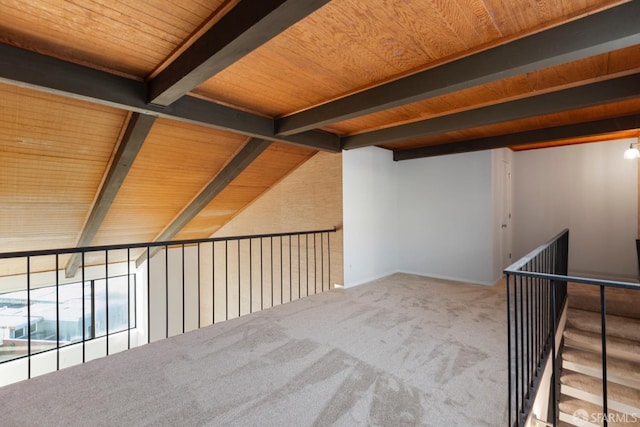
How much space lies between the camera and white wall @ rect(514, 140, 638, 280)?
186 inches

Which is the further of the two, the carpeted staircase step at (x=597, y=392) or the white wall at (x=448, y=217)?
the white wall at (x=448, y=217)

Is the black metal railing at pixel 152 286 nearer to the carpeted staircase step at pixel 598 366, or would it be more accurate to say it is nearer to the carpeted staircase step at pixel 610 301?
the carpeted staircase step at pixel 598 366

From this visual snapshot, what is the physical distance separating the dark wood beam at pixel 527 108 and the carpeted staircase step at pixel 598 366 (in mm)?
2686

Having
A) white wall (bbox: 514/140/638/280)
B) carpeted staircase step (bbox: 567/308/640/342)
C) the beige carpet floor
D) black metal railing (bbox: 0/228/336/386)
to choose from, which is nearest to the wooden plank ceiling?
white wall (bbox: 514/140/638/280)

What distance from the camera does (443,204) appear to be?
5281 mm

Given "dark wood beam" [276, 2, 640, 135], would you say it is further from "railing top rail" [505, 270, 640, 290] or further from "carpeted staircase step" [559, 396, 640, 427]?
"carpeted staircase step" [559, 396, 640, 427]

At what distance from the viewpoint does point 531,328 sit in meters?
2.14

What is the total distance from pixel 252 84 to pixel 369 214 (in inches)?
122

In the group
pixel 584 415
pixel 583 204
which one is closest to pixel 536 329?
pixel 584 415

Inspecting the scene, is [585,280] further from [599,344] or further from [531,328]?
[599,344]

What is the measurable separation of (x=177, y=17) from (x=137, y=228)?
4636mm

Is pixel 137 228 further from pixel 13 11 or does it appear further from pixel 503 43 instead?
pixel 503 43

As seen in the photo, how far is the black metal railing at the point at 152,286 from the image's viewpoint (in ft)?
17.1

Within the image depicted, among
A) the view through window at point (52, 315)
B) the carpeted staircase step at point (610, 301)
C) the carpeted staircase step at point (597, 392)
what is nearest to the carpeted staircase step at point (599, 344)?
the carpeted staircase step at point (597, 392)
